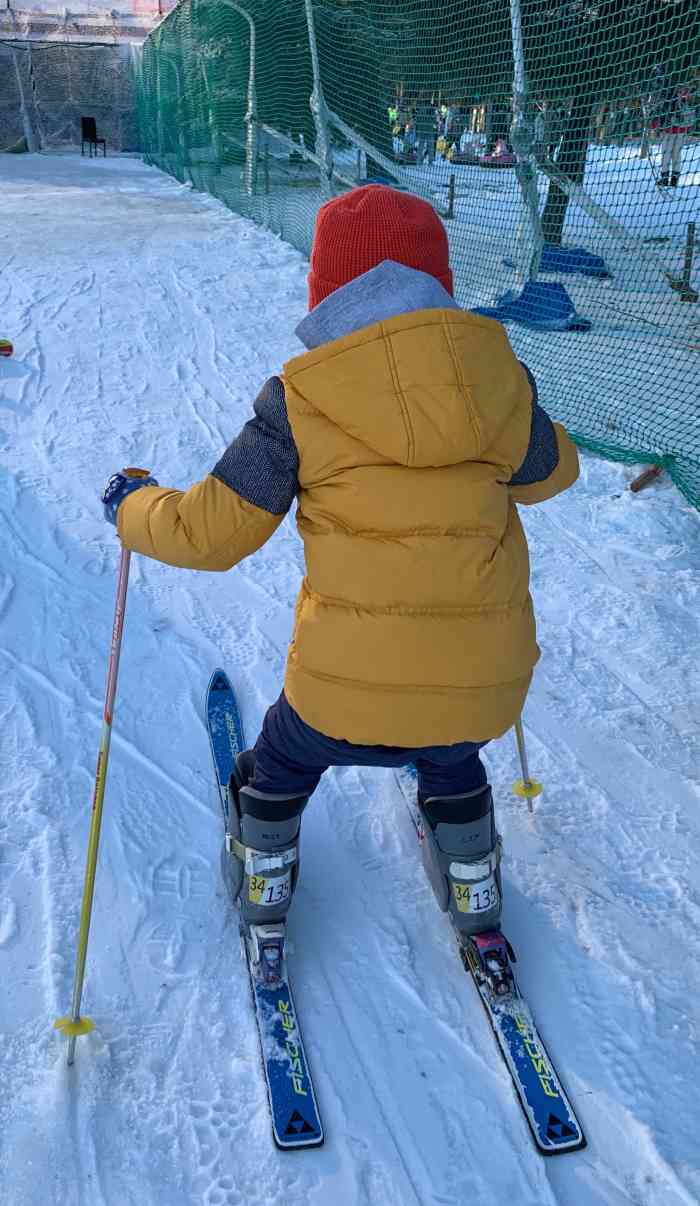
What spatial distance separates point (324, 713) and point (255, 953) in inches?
28.2

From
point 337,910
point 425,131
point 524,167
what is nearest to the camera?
point 337,910

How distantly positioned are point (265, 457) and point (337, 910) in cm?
128

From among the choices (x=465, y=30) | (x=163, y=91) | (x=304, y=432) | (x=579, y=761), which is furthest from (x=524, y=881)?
(x=163, y=91)

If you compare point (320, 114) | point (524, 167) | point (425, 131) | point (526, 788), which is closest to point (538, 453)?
point (526, 788)

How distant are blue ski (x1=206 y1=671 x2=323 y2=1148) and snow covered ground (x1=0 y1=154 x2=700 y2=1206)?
0.12ft

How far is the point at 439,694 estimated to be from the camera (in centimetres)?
174

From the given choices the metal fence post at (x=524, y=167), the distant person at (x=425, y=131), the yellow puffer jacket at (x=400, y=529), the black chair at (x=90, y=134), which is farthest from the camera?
the black chair at (x=90, y=134)

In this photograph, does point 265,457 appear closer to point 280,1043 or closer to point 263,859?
point 263,859

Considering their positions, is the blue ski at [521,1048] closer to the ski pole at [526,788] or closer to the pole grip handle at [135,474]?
the ski pole at [526,788]

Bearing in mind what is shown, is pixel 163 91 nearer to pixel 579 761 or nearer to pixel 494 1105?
pixel 579 761

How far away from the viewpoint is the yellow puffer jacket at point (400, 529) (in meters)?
1.55

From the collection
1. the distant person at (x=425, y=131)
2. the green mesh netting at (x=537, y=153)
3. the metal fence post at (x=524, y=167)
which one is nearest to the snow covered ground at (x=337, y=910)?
the green mesh netting at (x=537, y=153)

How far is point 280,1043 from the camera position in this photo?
1973 mm

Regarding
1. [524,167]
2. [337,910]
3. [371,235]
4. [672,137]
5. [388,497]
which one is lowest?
[337,910]
